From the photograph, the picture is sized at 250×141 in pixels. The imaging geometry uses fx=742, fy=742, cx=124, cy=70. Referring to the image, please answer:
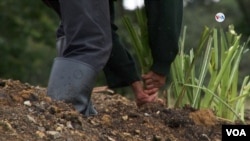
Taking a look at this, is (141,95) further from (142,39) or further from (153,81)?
(142,39)

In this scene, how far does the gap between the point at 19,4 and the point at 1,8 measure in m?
0.64

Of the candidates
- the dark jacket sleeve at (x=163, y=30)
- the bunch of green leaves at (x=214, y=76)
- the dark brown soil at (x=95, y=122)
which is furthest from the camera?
the bunch of green leaves at (x=214, y=76)

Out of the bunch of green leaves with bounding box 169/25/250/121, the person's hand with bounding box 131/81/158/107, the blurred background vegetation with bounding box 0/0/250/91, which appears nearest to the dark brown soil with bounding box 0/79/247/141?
the person's hand with bounding box 131/81/158/107

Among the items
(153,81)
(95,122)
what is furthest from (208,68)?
(95,122)

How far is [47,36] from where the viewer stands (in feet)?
56.5

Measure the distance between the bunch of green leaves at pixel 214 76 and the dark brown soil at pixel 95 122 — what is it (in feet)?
0.49

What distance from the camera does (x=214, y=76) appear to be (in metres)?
3.93

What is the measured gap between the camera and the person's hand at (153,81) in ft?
12.3

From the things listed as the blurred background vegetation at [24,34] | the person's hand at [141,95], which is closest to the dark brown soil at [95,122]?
the person's hand at [141,95]

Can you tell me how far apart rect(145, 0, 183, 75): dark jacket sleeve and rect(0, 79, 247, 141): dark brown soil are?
256 mm

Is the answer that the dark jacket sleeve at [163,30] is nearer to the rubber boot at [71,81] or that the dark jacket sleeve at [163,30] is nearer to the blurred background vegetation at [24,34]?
the rubber boot at [71,81]

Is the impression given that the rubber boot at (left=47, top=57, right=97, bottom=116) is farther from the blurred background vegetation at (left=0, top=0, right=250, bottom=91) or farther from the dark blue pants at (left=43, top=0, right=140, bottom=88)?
the blurred background vegetation at (left=0, top=0, right=250, bottom=91)

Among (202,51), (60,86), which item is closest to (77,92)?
(60,86)

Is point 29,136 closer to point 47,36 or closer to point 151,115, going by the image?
point 151,115
